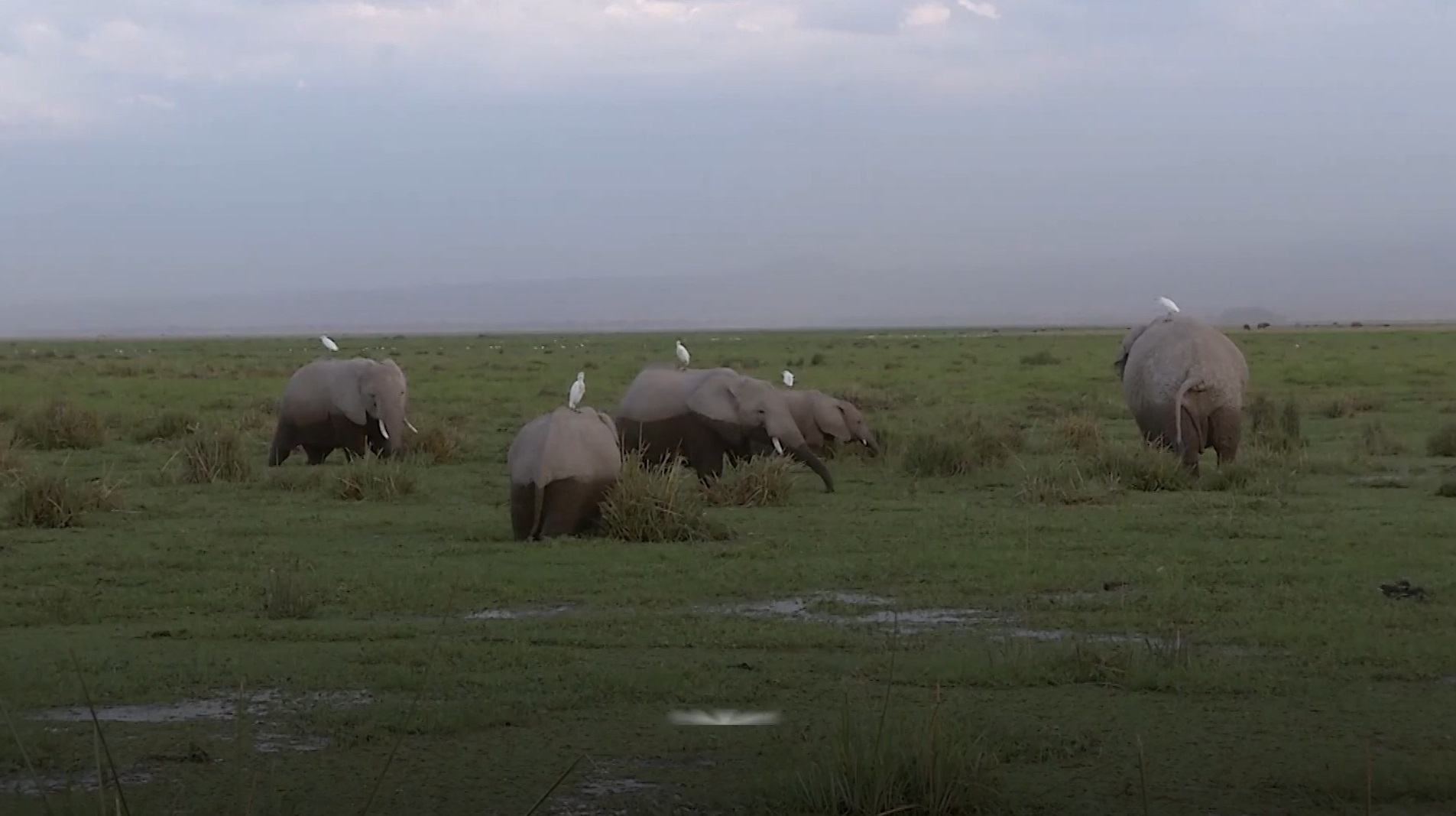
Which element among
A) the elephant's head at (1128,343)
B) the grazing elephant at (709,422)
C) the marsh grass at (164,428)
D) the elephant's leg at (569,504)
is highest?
the elephant's head at (1128,343)

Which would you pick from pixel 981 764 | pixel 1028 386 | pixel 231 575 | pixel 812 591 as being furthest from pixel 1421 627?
pixel 1028 386

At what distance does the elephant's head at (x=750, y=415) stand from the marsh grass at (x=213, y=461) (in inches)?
163

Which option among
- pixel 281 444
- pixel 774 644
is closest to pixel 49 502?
pixel 281 444

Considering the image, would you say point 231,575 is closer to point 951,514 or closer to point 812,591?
point 812,591

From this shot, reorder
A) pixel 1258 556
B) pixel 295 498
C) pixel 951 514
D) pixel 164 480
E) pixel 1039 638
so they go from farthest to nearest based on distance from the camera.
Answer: pixel 164 480 → pixel 295 498 → pixel 951 514 → pixel 1258 556 → pixel 1039 638

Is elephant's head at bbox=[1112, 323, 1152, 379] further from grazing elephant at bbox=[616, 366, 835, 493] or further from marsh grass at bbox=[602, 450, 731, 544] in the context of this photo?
marsh grass at bbox=[602, 450, 731, 544]

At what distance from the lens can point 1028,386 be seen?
30.9 metres

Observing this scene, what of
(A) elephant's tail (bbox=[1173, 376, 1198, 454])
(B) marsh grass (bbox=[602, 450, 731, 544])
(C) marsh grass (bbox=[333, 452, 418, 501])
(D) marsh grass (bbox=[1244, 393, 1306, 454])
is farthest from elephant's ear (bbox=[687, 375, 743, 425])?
(D) marsh grass (bbox=[1244, 393, 1306, 454])

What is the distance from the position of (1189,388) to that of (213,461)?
8357 millimetres

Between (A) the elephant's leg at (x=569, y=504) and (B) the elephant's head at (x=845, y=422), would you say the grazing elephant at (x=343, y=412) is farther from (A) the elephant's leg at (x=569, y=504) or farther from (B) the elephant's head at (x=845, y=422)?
(A) the elephant's leg at (x=569, y=504)

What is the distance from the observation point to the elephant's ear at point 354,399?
53.8ft

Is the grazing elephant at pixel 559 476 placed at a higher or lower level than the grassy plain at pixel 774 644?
higher

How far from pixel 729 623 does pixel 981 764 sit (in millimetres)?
2865

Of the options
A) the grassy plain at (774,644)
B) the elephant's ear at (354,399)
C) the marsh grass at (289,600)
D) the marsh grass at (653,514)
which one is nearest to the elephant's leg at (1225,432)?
the grassy plain at (774,644)
